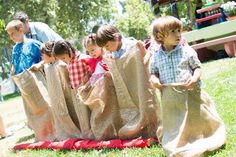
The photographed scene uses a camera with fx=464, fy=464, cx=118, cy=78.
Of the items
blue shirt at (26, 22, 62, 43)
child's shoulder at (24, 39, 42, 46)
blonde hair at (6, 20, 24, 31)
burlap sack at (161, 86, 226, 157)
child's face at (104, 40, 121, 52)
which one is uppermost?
blonde hair at (6, 20, 24, 31)

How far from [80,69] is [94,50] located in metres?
0.34

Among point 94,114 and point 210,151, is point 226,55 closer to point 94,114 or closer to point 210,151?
point 94,114

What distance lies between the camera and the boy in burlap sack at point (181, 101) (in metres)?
4.19

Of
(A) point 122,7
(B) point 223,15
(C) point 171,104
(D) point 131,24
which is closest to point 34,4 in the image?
(B) point 223,15

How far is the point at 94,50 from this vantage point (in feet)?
18.2

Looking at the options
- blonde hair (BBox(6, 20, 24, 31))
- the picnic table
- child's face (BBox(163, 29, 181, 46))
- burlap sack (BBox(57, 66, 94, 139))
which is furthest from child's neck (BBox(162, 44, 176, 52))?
the picnic table

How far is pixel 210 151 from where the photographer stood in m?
4.19

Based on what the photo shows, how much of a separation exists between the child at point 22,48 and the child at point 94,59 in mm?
1453

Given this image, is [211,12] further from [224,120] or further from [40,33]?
[224,120]

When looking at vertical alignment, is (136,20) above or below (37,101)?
above

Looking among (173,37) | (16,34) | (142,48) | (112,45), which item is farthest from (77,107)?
(173,37)

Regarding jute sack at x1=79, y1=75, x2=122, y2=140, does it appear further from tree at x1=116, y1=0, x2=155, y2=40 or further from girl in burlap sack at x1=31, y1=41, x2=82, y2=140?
tree at x1=116, y1=0, x2=155, y2=40

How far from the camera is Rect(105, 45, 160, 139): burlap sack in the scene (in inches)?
203

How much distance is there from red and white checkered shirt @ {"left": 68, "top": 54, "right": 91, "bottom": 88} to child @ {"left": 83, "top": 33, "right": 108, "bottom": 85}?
0.21ft
